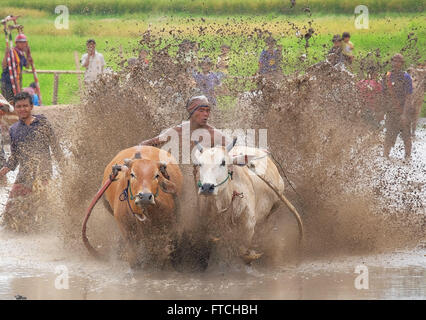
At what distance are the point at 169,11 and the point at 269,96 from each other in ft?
76.0

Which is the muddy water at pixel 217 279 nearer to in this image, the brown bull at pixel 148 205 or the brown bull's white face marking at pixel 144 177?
the brown bull at pixel 148 205

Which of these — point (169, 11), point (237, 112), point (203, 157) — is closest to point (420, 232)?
point (237, 112)

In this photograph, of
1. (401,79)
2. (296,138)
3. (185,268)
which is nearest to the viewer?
(185,268)

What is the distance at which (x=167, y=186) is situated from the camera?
8398 mm

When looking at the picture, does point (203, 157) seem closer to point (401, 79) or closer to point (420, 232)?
point (420, 232)

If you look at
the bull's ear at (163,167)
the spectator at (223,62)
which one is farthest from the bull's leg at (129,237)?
the spectator at (223,62)

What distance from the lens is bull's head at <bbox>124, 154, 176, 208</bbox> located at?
7969 millimetres

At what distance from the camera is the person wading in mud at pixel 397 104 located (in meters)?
16.4

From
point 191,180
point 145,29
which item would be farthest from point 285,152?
point 145,29

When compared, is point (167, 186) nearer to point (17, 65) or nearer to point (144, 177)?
point (144, 177)

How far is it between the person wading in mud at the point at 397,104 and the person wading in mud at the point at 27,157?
7317mm

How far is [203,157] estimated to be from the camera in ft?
26.4

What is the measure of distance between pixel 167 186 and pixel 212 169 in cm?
63
